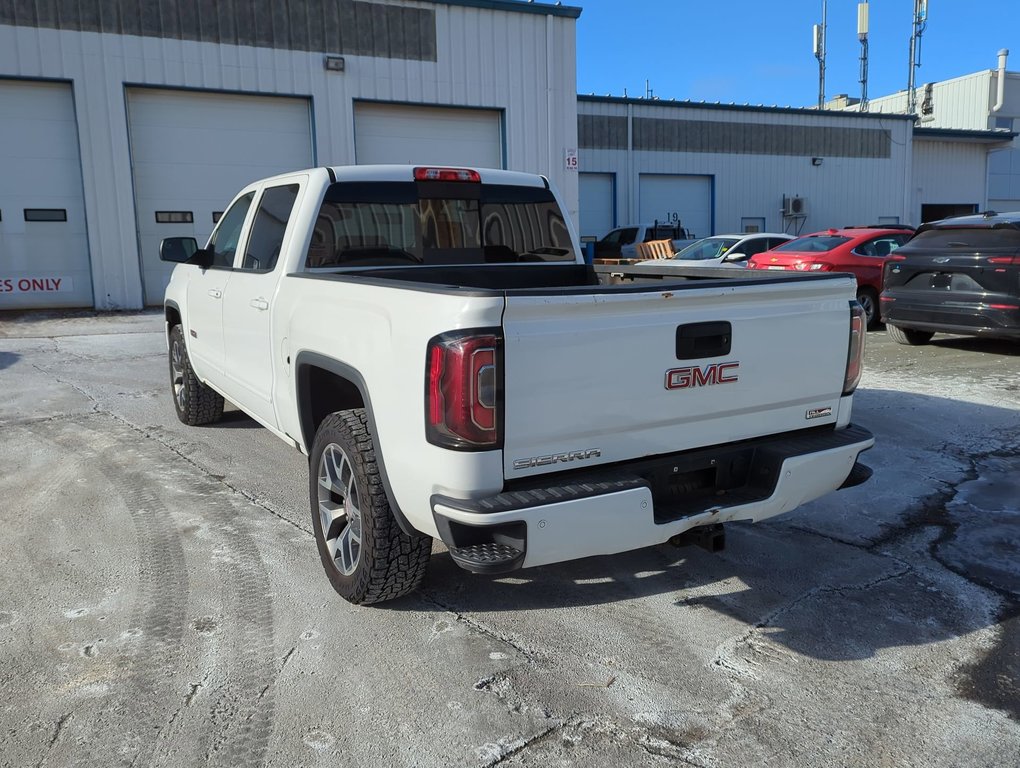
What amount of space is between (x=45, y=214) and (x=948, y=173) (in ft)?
99.6

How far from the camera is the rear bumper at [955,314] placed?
8844mm

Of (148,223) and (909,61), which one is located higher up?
(909,61)

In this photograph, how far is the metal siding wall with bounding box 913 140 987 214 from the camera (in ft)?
102

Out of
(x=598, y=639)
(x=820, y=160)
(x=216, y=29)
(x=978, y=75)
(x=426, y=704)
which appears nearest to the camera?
(x=426, y=704)

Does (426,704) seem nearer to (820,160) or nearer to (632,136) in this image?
(632,136)

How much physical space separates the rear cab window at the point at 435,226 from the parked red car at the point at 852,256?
301 inches

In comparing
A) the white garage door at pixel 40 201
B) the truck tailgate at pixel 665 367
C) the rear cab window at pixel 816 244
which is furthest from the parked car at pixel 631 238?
the truck tailgate at pixel 665 367

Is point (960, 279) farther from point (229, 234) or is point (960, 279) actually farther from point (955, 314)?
point (229, 234)

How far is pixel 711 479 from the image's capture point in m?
3.38

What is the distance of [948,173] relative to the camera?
31.7 meters

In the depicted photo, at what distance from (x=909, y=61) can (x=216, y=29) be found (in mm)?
33313

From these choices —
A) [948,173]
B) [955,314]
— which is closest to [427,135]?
[955,314]


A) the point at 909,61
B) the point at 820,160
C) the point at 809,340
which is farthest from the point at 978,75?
the point at 809,340

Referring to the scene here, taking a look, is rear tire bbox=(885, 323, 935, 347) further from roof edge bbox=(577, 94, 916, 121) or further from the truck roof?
roof edge bbox=(577, 94, 916, 121)
